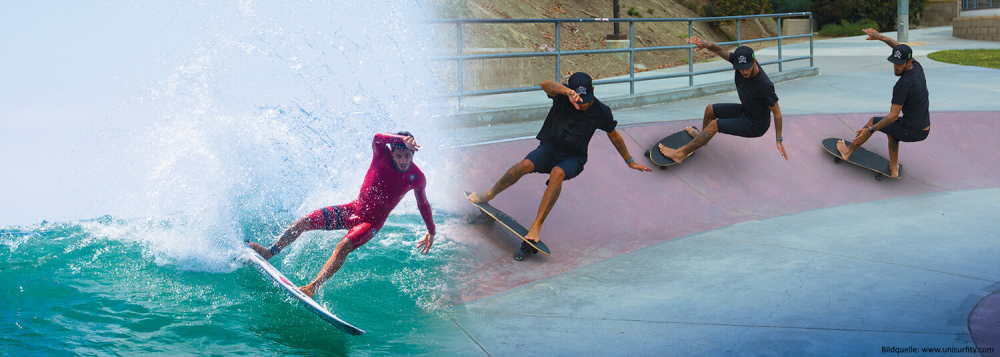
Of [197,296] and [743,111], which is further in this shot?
[743,111]

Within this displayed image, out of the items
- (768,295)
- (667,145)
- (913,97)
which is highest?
(913,97)

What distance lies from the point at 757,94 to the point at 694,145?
2.74 ft

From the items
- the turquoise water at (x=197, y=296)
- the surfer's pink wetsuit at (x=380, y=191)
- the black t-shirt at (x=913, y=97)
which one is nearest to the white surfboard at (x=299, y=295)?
the turquoise water at (x=197, y=296)

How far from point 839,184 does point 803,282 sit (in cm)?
360

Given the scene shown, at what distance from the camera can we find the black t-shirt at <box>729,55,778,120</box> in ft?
29.3

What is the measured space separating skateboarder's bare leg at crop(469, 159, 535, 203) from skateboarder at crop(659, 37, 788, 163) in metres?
2.41

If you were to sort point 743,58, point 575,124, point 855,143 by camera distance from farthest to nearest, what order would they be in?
point 855,143 → point 743,58 → point 575,124

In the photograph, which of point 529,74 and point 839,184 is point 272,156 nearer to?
point 839,184

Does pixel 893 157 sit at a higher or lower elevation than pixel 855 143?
lower

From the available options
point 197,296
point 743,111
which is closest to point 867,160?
point 743,111

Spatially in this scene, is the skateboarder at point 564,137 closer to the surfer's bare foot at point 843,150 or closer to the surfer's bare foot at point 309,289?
the surfer's bare foot at point 309,289

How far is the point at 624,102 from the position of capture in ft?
43.5

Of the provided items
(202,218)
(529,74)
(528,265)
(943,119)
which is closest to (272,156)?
(202,218)

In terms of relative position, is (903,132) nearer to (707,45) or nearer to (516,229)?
(707,45)
